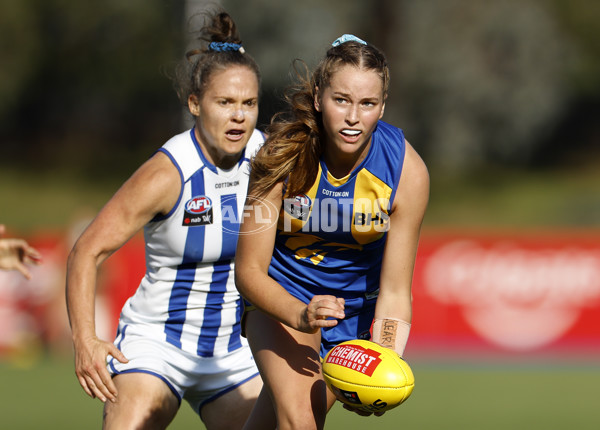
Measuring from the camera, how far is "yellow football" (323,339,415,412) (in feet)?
12.0

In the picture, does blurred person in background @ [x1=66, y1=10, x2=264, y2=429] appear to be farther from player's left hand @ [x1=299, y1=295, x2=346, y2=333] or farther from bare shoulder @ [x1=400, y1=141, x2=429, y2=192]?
player's left hand @ [x1=299, y1=295, x2=346, y2=333]

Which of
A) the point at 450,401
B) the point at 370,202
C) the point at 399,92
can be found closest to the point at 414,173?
the point at 370,202

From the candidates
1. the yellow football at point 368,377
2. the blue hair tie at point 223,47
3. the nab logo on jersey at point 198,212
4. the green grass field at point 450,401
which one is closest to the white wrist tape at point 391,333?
the yellow football at point 368,377

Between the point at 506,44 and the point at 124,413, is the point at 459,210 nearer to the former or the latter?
the point at 506,44

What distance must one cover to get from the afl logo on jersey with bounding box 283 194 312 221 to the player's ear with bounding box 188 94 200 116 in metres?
0.97

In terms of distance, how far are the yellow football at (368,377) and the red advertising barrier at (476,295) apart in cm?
826

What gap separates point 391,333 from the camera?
400 cm

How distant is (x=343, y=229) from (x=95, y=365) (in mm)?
1269

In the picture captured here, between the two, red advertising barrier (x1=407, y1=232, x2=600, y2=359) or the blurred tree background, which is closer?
red advertising barrier (x1=407, y1=232, x2=600, y2=359)

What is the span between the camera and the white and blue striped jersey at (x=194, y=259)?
176 inches

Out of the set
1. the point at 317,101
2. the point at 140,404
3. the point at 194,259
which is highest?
the point at 317,101

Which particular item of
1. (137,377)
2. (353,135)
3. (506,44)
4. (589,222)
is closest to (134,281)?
(137,377)

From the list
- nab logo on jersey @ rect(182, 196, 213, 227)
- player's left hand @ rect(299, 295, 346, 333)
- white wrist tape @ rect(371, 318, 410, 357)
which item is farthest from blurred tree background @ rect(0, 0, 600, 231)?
player's left hand @ rect(299, 295, 346, 333)

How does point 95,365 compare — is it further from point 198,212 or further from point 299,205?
point 299,205
